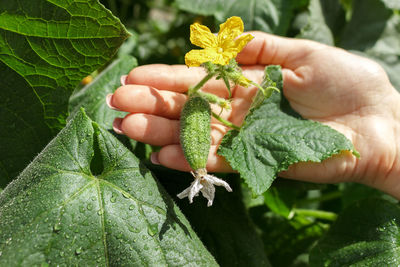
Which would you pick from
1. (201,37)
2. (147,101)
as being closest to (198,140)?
(147,101)

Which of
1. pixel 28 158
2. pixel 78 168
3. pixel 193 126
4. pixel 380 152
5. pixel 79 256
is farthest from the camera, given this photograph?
pixel 380 152

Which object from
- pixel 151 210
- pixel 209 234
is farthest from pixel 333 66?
pixel 151 210

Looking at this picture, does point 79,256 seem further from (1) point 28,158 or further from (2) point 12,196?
(1) point 28,158

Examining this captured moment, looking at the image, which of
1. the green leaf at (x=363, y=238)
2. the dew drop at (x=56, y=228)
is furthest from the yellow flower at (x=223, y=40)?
the green leaf at (x=363, y=238)

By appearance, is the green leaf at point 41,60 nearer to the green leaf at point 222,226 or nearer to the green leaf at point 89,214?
the green leaf at point 89,214

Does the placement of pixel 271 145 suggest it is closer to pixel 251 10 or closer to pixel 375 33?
pixel 251 10

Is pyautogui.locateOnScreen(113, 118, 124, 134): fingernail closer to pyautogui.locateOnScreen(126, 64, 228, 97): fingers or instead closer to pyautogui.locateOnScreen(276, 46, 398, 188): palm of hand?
pyautogui.locateOnScreen(126, 64, 228, 97): fingers
